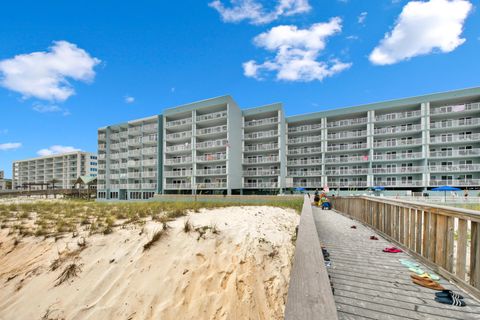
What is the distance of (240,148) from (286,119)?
1178 centimetres

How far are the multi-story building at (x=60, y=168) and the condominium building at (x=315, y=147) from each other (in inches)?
2048

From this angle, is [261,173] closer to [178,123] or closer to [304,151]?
[304,151]

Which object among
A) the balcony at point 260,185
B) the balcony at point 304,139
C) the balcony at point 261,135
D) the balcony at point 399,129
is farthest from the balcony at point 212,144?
the balcony at point 399,129

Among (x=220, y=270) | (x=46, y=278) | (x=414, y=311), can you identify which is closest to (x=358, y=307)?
(x=414, y=311)

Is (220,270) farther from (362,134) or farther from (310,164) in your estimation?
(362,134)

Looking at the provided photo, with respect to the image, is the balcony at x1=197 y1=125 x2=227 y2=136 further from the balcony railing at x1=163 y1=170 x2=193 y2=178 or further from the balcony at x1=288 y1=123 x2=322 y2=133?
the balcony at x1=288 y1=123 x2=322 y2=133

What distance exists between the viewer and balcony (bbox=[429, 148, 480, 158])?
31.6 metres

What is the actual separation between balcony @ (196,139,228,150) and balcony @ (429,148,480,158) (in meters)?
32.6

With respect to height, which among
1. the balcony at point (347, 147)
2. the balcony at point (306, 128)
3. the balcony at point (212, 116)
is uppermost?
the balcony at point (212, 116)

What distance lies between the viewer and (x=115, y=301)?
5176 millimetres

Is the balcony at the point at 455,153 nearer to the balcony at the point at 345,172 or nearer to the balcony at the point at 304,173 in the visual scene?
the balcony at the point at 345,172

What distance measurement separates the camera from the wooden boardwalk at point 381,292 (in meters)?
2.53

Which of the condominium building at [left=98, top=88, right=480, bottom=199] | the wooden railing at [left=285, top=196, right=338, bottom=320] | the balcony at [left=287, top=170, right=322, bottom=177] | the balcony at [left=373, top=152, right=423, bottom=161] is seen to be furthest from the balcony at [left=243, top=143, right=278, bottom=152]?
the wooden railing at [left=285, top=196, right=338, bottom=320]

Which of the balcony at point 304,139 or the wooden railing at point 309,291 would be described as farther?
the balcony at point 304,139
